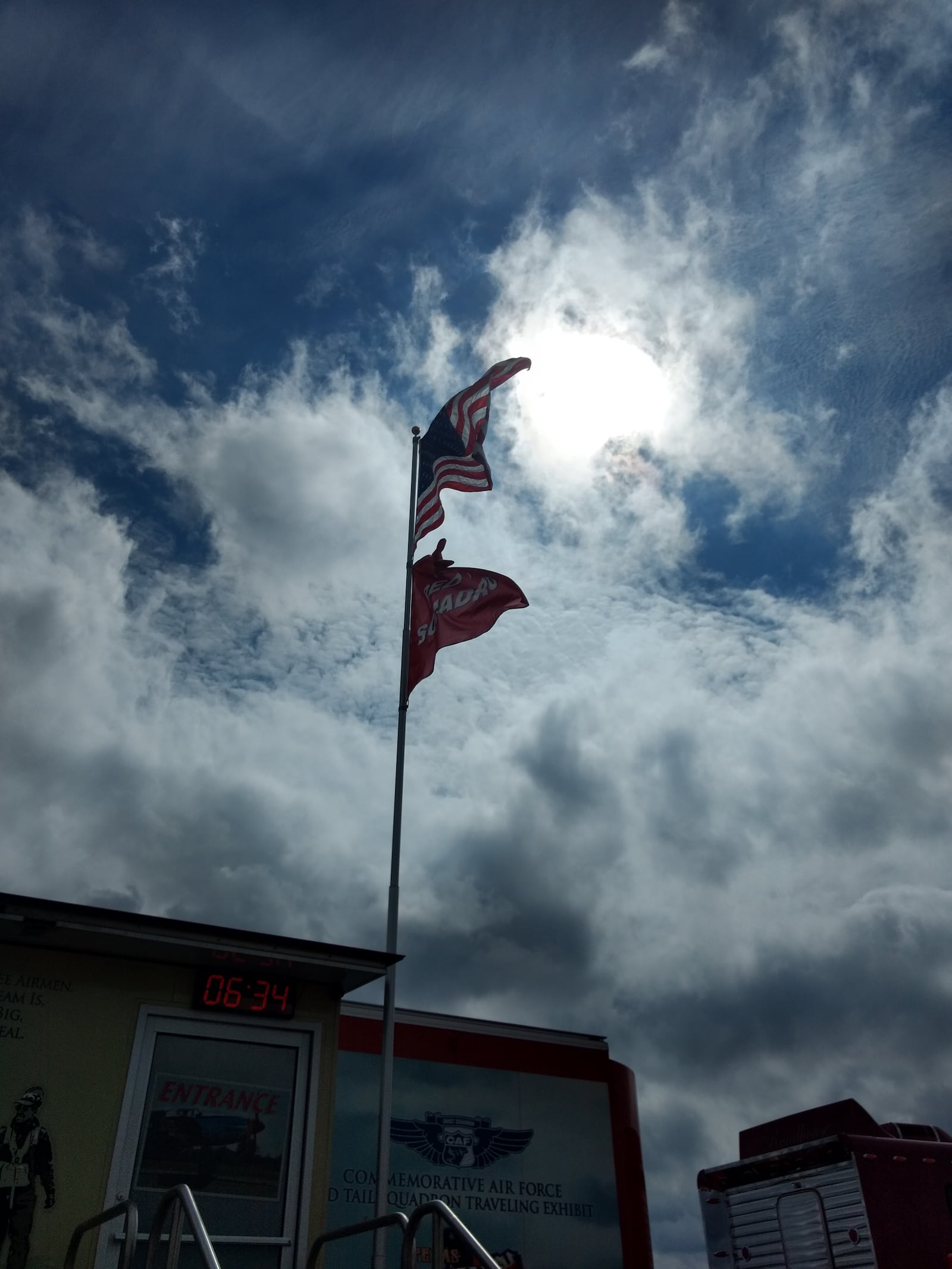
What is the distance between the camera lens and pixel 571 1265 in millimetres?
15797

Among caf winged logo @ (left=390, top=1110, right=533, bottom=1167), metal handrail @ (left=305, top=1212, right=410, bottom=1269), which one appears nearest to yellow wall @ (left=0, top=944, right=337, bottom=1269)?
metal handrail @ (left=305, top=1212, right=410, bottom=1269)

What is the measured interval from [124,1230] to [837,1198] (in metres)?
8.81

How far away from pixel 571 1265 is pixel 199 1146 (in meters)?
9.28

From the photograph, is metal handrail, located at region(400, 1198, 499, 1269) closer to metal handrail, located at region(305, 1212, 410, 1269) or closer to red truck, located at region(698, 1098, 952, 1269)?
metal handrail, located at region(305, 1212, 410, 1269)

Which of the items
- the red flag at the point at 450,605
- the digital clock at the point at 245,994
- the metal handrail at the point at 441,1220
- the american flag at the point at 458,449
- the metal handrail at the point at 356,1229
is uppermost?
the american flag at the point at 458,449

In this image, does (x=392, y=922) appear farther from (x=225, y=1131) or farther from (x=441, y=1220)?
(x=441, y=1220)

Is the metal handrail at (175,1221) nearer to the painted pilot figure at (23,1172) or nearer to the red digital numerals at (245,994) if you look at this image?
the painted pilot figure at (23,1172)

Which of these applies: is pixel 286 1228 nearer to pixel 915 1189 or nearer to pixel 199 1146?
pixel 199 1146

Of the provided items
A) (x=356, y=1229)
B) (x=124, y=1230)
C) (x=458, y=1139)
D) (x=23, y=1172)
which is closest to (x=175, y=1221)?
(x=124, y=1230)

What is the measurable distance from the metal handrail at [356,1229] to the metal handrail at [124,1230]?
161cm

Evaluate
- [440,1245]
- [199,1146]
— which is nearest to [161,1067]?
[199,1146]

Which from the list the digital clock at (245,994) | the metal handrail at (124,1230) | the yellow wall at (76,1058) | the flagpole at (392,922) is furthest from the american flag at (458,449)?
the metal handrail at (124,1230)

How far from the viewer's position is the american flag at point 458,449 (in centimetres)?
1392

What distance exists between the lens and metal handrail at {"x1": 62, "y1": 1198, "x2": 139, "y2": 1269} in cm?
650
